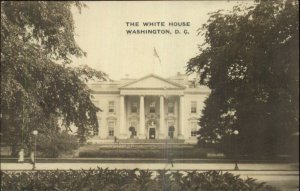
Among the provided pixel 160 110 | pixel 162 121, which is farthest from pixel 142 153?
pixel 160 110

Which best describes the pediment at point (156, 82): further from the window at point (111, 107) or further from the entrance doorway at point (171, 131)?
the entrance doorway at point (171, 131)

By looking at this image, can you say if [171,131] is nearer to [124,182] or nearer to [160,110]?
[160,110]

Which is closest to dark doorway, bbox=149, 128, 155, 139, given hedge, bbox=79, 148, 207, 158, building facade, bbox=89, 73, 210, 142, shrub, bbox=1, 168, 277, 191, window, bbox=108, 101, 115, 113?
building facade, bbox=89, 73, 210, 142

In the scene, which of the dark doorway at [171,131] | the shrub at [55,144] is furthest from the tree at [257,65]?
the shrub at [55,144]

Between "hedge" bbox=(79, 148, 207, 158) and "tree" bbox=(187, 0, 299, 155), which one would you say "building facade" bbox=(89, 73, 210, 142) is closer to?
"hedge" bbox=(79, 148, 207, 158)

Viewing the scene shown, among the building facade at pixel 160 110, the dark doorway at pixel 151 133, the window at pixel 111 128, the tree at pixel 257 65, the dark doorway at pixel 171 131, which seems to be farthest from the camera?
the dark doorway at pixel 151 133
